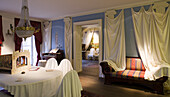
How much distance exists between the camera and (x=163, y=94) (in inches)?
140

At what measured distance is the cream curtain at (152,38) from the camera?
397 cm

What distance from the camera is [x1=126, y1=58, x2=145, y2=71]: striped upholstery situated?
4418mm

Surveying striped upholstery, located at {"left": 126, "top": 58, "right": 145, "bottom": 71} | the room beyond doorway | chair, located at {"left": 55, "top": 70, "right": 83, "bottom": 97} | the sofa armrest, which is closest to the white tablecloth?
chair, located at {"left": 55, "top": 70, "right": 83, "bottom": 97}

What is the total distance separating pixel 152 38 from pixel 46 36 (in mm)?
5051

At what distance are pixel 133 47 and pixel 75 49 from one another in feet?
8.46

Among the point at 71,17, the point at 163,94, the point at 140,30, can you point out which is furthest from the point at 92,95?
the point at 71,17

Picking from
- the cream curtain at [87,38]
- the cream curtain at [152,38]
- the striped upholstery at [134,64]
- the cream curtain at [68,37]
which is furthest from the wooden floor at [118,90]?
the cream curtain at [87,38]

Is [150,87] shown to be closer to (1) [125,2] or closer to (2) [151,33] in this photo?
(2) [151,33]

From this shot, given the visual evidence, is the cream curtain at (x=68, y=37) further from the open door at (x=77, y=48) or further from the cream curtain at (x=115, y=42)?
the cream curtain at (x=115, y=42)

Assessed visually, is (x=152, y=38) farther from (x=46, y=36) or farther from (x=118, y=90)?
(x=46, y=36)

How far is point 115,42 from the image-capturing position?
4836 mm

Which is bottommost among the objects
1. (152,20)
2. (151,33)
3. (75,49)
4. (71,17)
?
(75,49)

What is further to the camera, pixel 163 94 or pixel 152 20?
pixel 152 20

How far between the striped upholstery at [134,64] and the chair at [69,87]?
9.46 feet
